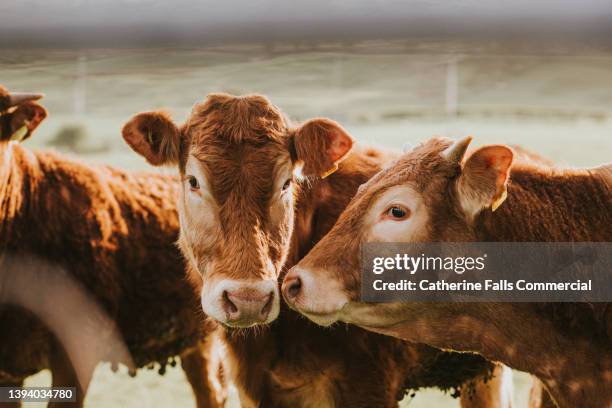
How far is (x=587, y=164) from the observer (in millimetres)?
6160

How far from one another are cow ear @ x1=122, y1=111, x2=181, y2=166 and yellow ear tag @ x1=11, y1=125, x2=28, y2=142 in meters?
0.79

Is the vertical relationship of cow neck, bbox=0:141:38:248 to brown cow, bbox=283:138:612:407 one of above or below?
above

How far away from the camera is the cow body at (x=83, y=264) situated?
4.41 meters

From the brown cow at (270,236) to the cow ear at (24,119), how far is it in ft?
2.45

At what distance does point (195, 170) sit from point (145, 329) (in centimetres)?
150

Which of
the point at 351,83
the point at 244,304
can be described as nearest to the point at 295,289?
the point at 244,304

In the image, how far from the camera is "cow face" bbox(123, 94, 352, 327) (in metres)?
3.41

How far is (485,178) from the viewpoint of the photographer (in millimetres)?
3135

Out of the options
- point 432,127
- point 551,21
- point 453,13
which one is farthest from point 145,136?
point 432,127

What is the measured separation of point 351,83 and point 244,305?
3.94 ft

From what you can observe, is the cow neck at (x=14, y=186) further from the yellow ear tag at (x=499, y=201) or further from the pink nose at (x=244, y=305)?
the yellow ear tag at (x=499, y=201)

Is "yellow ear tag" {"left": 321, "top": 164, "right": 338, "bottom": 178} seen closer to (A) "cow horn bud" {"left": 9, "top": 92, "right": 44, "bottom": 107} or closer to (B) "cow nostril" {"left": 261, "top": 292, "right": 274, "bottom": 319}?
(B) "cow nostril" {"left": 261, "top": 292, "right": 274, "bottom": 319}

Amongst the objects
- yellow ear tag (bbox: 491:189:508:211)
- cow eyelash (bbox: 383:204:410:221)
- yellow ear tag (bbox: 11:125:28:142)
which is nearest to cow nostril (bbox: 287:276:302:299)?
cow eyelash (bbox: 383:204:410:221)

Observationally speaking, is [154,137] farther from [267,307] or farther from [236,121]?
[267,307]
